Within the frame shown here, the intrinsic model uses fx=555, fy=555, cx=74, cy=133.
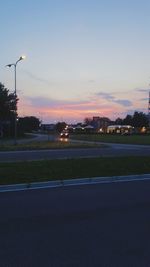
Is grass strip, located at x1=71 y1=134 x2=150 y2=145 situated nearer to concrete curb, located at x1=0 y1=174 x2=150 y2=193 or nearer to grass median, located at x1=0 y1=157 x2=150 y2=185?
grass median, located at x1=0 y1=157 x2=150 y2=185

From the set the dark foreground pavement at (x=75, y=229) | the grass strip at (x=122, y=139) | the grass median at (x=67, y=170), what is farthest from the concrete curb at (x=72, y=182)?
the grass strip at (x=122, y=139)

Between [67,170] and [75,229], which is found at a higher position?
[67,170]

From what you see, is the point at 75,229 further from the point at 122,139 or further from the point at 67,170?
the point at 122,139

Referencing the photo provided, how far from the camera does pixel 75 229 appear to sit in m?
9.30

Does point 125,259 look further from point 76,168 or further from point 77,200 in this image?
point 76,168

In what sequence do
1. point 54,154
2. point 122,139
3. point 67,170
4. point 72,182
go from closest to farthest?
point 72,182
point 67,170
point 54,154
point 122,139

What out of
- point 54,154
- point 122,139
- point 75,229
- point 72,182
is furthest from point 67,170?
point 122,139

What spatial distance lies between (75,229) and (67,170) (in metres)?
10.5

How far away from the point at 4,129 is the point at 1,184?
8326cm

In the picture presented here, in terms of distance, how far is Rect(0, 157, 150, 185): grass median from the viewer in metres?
17.5

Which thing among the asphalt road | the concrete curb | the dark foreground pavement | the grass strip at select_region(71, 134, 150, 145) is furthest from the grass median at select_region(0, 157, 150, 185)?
the grass strip at select_region(71, 134, 150, 145)

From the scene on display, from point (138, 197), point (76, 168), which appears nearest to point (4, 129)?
point (76, 168)

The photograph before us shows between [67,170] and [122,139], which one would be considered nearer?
[67,170]

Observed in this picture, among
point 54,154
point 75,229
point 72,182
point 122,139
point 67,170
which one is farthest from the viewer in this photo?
point 122,139
